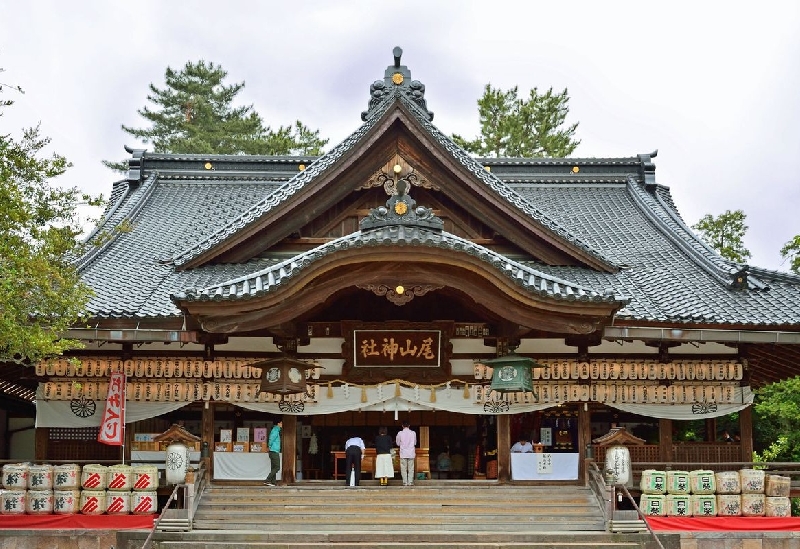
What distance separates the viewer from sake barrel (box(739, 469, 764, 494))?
16094 millimetres

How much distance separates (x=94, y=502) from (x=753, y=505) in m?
→ 11.0

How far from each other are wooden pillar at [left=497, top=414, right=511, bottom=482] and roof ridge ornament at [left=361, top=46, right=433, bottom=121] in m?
6.55

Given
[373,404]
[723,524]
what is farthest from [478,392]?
[723,524]

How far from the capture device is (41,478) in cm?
1580

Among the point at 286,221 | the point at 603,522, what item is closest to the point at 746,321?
the point at 603,522

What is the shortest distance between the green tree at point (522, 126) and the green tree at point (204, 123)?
27.1 ft

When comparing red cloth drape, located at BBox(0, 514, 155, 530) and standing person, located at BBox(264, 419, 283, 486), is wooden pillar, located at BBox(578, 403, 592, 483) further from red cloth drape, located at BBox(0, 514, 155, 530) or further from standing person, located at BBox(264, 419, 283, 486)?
red cloth drape, located at BBox(0, 514, 155, 530)

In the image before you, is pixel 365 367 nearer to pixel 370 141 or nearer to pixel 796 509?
pixel 370 141

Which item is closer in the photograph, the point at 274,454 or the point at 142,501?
the point at 142,501

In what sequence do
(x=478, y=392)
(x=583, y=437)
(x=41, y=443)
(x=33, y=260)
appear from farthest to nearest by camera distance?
(x=41, y=443)
(x=478, y=392)
(x=583, y=437)
(x=33, y=260)

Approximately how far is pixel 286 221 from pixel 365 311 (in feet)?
7.85

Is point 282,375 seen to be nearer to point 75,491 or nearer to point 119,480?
point 119,480

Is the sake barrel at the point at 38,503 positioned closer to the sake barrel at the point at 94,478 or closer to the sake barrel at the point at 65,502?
the sake barrel at the point at 65,502

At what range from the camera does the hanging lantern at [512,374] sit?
623 inches
